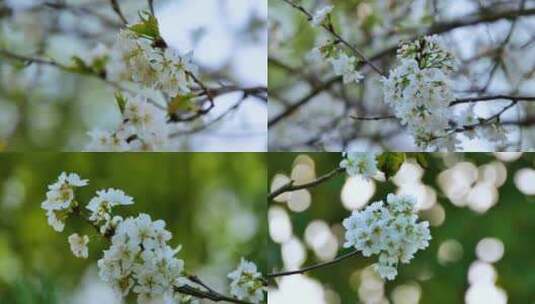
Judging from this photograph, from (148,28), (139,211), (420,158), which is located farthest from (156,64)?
(420,158)

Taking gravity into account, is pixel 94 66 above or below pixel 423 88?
above

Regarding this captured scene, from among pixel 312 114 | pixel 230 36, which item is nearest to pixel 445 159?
pixel 312 114

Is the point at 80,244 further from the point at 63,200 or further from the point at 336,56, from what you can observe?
the point at 336,56

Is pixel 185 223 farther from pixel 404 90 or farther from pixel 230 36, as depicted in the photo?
pixel 404 90

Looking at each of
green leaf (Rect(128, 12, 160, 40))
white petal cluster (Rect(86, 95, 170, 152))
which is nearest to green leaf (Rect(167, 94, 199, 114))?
white petal cluster (Rect(86, 95, 170, 152))

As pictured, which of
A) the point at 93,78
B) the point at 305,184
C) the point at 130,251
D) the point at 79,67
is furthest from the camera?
the point at 93,78
